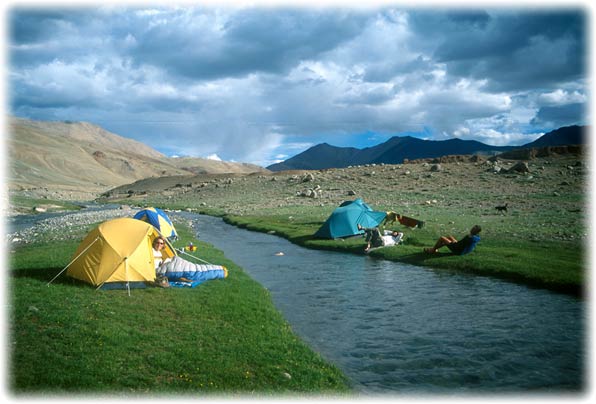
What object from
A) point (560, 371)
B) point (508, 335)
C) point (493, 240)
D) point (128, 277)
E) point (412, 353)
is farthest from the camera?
point (493, 240)

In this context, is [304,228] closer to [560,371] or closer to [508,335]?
[508,335]

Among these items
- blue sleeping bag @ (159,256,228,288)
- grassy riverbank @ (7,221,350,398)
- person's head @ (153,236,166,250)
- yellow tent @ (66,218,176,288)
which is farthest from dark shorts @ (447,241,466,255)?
yellow tent @ (66,218,176,288)

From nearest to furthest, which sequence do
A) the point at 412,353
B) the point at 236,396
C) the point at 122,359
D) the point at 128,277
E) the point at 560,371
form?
1. the point at 236,396
2. the point at 122,359
3. the point at 560,371
4. the point at 412,353
5. the point at 128,277

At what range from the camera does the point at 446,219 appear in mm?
44438

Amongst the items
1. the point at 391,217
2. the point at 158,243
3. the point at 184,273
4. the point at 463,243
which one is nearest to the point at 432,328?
the point at 184,273

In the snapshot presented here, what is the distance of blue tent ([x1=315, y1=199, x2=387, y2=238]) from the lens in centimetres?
3872

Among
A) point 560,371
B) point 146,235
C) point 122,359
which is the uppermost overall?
point 146,235

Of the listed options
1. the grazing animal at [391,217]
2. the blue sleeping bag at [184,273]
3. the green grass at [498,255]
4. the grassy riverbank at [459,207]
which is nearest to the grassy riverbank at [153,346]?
the blue sleeping bag at [184,273]

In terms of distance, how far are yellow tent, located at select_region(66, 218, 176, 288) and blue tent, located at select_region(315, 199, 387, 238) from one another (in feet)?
67.0

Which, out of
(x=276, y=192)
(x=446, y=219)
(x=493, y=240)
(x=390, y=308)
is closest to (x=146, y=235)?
(x=390, y=308)

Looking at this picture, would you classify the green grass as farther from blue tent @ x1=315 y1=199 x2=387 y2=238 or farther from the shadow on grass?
the shadow on grass

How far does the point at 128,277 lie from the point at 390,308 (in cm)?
1156

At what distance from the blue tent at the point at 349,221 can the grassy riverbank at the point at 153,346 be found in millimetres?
19440

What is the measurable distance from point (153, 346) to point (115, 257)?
7.42 m
